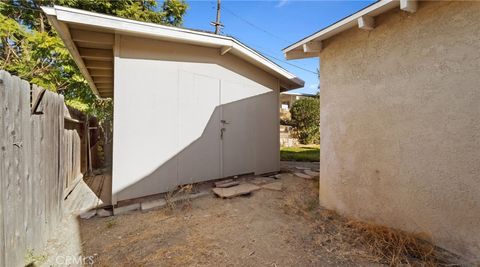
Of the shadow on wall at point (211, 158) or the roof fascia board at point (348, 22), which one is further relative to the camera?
the shadow on wall at point (211, 158)

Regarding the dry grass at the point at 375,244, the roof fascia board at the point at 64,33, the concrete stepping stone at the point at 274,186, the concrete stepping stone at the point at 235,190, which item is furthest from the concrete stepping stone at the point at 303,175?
the roof fascia board at the point at 64,33

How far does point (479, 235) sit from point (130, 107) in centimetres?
479

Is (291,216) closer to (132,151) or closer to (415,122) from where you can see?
(415,122)

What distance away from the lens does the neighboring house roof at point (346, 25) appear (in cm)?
258

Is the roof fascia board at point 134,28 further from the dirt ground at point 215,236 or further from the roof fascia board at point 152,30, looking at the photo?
the dirt ground at point 215,236

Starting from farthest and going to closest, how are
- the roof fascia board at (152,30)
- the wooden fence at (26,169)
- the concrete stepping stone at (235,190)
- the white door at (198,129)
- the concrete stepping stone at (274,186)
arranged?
the concrete stepping stone at (274,186) → the white door at (198,129) → the concrete stepping stone at (235,190) → the roof fascia board at (152,30) → the wooden fence at (26,169)

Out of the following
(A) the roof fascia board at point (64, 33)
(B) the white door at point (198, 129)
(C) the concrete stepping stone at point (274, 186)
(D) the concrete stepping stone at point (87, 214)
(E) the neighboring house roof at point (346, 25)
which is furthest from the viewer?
(C) the concrete stepping stone at point (274, 186)

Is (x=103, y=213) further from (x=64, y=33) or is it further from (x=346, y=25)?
(x=346, y=25)

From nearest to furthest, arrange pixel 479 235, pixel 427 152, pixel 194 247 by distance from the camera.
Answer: pixel 479 235
pixel 427 152
pixel 194 247

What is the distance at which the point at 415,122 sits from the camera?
260 cm

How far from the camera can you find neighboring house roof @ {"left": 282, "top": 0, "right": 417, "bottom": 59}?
2.58 meters

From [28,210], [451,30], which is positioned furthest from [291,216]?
[28,210]

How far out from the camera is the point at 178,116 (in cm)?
439

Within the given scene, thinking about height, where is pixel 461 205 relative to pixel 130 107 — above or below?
below
